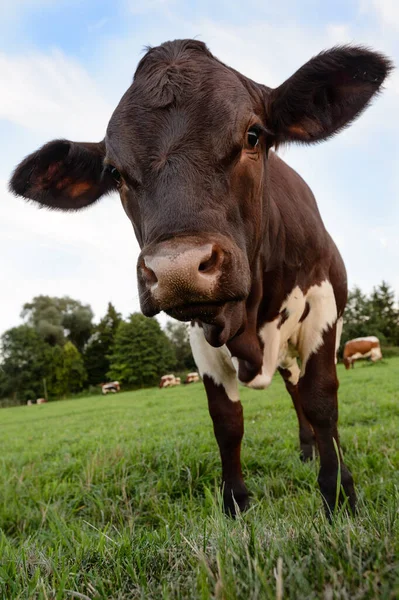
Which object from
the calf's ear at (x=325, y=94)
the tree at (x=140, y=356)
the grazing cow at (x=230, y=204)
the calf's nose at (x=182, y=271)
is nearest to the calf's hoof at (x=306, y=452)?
the grazing cow at (x=230, y=204)

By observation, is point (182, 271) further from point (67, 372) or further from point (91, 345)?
point (91, 345)

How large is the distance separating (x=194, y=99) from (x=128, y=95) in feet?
1.58

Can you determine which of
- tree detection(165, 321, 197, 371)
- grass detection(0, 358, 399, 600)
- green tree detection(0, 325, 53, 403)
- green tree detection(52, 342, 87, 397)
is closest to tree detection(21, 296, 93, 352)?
green tree detection(0, 325, 53, 403)

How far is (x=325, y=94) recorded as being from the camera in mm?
3209

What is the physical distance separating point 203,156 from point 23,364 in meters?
64.1

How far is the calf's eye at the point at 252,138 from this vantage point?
110 inches

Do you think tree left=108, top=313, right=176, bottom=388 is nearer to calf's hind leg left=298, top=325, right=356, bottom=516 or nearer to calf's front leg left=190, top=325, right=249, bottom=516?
calf's front leg left=190, top=325, right=249, bottom=516

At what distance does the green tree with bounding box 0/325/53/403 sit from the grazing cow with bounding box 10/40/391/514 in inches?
2347

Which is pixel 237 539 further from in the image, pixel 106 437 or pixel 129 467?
pixel 106 437

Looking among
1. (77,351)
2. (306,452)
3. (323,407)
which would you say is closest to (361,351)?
(306,452)

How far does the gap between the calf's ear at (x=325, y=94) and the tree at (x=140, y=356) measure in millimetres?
52668

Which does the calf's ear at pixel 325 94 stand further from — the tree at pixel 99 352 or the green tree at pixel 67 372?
the tree at pixel 99 352

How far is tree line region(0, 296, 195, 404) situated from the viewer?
56.4 meters

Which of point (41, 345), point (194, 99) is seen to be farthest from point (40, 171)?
point (41, 345)
